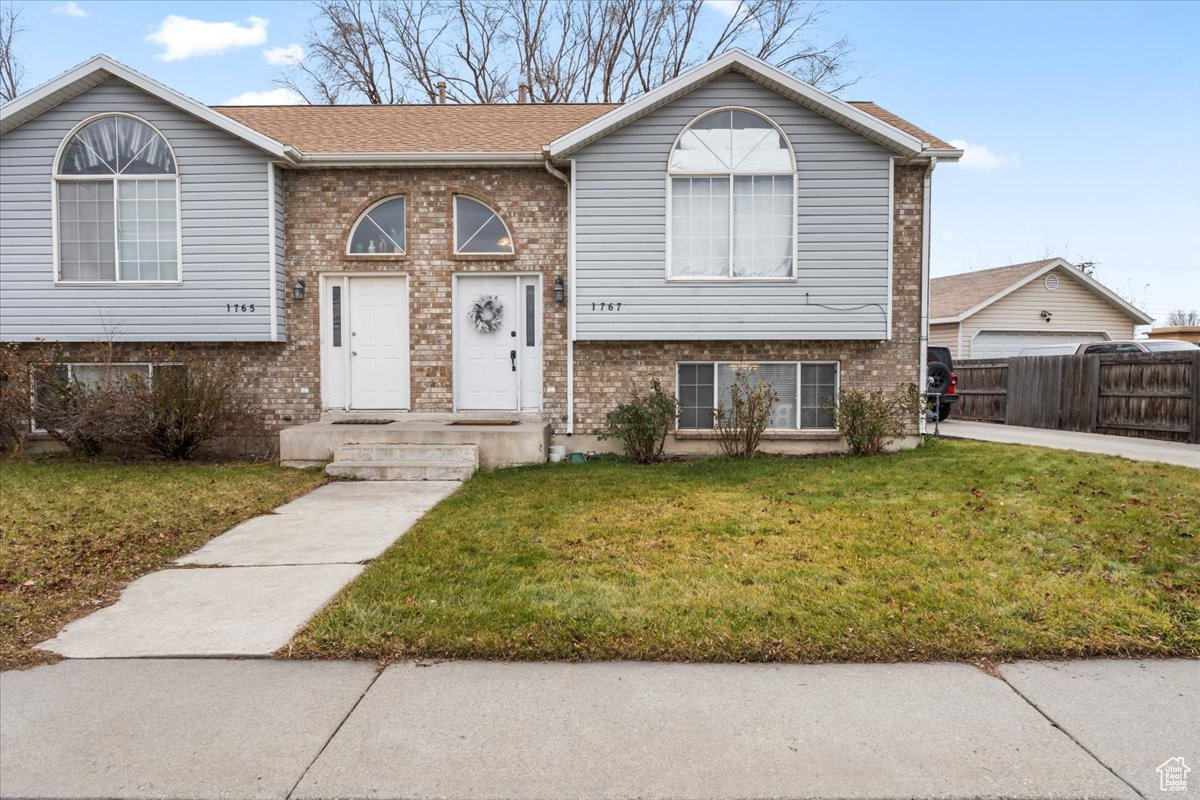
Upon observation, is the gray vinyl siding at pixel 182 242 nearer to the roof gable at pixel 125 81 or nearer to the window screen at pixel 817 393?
the roof gable at pixel 125 81

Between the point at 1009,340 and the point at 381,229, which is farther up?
the point at 381,229

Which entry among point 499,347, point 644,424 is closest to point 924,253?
point 644,424

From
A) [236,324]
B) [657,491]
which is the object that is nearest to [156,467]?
[236,324]

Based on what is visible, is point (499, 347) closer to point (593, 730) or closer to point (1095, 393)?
point (593, 730)

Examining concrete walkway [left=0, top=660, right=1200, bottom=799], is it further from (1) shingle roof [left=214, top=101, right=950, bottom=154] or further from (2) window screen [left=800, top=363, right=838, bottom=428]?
(1) shingle roof [left=214, top=101, right=950, bottom=154]

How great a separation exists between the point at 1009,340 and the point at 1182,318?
49.4m

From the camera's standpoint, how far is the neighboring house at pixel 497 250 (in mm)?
9961

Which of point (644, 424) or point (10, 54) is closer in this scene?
point (644, 424)

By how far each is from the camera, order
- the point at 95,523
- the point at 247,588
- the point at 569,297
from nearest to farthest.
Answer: the point at 247,588 → the point at 95,523 → the point at 569,297

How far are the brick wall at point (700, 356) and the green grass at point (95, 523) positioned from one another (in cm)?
382

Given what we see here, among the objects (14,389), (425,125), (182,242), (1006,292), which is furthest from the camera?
(1006,292)

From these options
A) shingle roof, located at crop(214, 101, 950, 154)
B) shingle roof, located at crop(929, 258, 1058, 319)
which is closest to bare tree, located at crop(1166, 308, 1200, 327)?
shingle roof, located at crop(929, 258, 1058, 319)

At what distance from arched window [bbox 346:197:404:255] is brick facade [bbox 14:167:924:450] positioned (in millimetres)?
135

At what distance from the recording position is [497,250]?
34.3 feet
